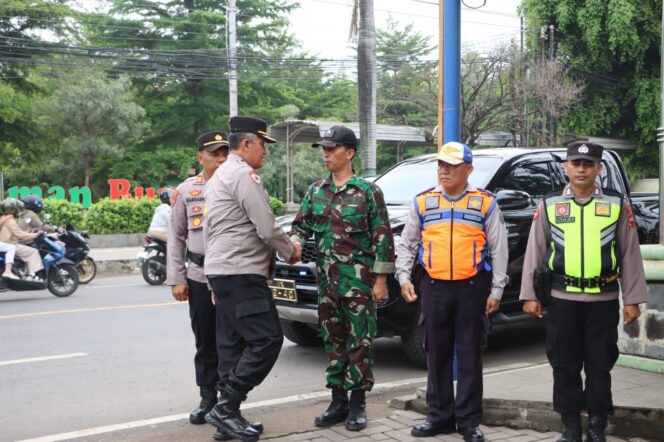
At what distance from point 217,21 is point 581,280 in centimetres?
3587

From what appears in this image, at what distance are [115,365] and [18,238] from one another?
18.8ft

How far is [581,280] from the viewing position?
13.6 feet

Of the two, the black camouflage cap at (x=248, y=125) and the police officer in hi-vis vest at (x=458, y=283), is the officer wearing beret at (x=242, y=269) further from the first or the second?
the police officer in hi-vis vest at (x=458, y=283)

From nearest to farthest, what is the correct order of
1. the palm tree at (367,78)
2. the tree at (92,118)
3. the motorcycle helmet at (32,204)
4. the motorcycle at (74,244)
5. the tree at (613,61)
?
the motorcycle helmet at (32,204), the motorcycle at (74,244), the palm tree at (367,78), the tree at (613,61), the tree at (92,118)

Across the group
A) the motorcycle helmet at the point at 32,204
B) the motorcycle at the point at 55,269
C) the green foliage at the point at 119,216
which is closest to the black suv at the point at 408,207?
the motorcycle at the point at 55,269

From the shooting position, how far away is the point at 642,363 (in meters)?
5.79

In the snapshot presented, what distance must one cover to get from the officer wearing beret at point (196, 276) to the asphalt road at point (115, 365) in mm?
547

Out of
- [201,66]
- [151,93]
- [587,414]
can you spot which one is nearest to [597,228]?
[587,414]

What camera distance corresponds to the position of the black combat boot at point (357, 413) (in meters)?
4.76

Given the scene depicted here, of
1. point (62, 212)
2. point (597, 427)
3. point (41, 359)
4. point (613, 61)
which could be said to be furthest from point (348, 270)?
point (613, 61)

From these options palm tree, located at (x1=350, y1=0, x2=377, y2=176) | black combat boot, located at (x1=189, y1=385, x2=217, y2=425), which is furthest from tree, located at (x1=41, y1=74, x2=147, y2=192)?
black combat boot, located at (x1=189, y1=385, x2=217, y2=425)

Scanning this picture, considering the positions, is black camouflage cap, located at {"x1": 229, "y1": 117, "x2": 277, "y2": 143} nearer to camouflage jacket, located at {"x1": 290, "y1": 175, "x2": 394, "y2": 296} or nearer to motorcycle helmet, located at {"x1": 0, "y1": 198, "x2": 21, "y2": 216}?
camouflage jacket, located at {"x1": 290, "y1": 175, "x2": 394, "y2": 296}

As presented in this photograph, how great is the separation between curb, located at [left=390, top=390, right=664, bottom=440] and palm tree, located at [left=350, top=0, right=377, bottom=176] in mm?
12809

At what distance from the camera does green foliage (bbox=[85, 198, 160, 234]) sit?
2097 centimetres
